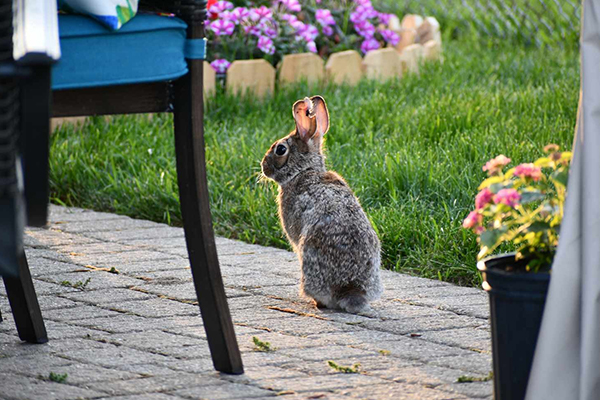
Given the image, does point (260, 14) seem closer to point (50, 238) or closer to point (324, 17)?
point (324, 17)

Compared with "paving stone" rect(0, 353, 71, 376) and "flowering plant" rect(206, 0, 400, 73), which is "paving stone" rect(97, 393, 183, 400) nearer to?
"paving stone" rect(0, 353, 71, 376)

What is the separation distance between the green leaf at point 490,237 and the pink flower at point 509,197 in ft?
0.24

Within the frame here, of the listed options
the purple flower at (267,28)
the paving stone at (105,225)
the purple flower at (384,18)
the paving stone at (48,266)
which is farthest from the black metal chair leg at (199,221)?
the purple flower at (384,18)

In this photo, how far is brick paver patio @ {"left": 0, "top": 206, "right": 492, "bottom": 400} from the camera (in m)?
2.68

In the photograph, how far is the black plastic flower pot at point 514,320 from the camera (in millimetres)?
2199

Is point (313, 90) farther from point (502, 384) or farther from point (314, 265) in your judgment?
point (502, 384)

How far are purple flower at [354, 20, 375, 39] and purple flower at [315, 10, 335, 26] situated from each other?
0.30 metres

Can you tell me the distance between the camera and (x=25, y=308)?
3.04 m

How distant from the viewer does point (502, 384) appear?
228cm

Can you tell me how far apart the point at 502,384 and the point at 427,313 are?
46.2 inches

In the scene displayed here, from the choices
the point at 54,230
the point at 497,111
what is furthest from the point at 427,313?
the point at 497,111

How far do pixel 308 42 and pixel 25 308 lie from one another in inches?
184

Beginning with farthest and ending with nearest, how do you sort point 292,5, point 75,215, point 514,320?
point 292,5 < point 75,215 < point 514,320

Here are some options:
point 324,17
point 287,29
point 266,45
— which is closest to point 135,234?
point 266,45
